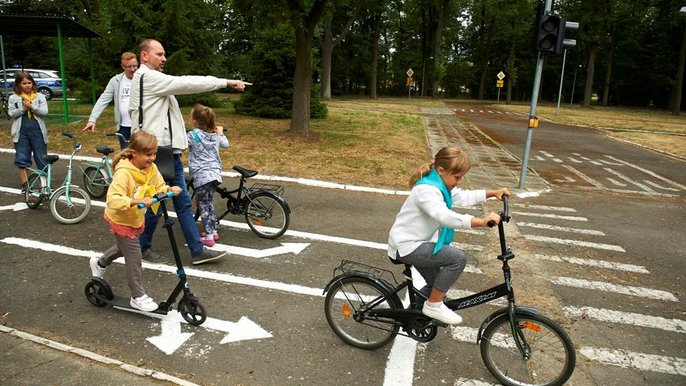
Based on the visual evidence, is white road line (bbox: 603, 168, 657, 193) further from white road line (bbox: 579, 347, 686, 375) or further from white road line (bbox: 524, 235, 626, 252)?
white road line (bbox: 579, 347, 686, 375)

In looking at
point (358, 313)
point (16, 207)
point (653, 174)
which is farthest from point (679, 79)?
point (16, 207)

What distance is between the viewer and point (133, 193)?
154 inches

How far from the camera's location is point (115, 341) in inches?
148

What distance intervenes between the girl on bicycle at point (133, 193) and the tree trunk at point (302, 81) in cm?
1110

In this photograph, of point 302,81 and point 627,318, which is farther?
point 302,81

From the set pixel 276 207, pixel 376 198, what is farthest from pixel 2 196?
pixel 376 198

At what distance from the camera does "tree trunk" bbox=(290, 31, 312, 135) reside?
14391mm

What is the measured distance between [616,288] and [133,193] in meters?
5.11

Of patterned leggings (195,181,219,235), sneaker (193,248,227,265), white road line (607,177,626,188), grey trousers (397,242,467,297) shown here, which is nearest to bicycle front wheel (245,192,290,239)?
patterned leggings (195,181,219,235)

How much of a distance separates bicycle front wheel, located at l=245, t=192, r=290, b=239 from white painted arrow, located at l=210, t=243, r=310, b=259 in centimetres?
33

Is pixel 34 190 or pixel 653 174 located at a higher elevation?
pixel 34 190

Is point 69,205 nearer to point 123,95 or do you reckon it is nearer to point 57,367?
point 123,95

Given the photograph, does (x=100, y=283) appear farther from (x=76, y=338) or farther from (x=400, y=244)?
(x=400, y=244)

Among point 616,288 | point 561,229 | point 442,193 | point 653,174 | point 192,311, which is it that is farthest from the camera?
point 653,174
